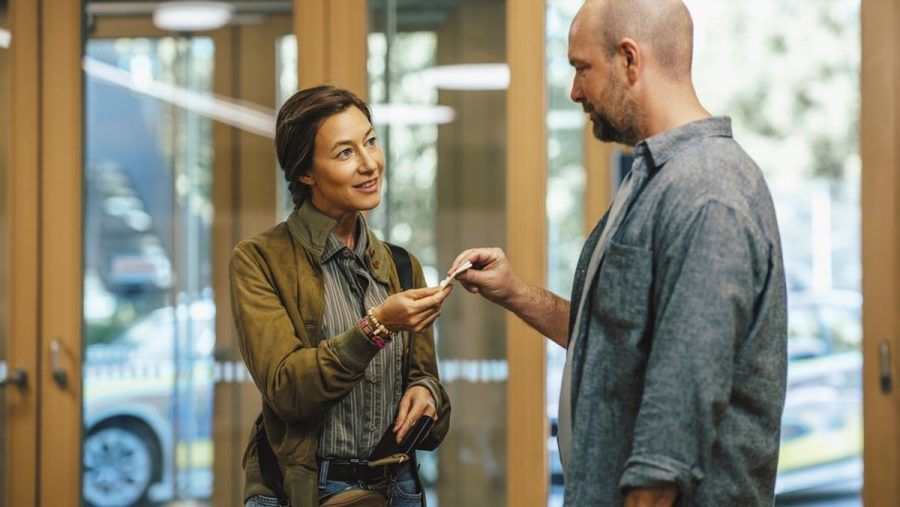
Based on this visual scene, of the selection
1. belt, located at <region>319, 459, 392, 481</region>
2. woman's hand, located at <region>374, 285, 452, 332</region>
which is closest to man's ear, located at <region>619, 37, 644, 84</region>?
woman's hand, located at <region>374, 285, 452, 332</region>

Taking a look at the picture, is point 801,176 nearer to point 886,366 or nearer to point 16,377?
point 886,366

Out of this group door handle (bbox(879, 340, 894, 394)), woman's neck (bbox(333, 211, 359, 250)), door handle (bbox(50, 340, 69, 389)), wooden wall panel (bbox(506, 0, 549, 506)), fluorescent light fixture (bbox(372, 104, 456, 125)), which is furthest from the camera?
door handle (bbox(50, 340, 69, 389))

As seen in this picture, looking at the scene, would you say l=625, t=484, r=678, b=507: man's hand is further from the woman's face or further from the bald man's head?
the woman's face

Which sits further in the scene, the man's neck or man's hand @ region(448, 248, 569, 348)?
man's hand @ region(448, 248, 569, 348)

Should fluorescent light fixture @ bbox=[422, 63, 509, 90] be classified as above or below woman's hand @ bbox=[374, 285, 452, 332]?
above

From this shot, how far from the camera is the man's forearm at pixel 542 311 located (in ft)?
6.97

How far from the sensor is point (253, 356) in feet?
6.22

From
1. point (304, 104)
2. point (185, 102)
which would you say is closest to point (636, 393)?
point (304, 104)

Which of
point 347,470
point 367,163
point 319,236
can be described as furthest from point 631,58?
point 347,470

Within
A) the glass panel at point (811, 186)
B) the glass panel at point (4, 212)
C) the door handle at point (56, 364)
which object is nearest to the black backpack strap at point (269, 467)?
the door handle at point (56, 364)

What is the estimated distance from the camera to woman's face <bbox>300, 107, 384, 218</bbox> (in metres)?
1.99

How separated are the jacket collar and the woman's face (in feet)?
0.13

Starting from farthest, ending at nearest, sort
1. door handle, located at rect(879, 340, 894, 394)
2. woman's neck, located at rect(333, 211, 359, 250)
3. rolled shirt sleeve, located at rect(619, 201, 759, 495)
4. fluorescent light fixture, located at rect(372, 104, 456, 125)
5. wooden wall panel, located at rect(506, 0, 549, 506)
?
1. fluorescent light fixture, located at rect(372, 104, 456, 125)
2. wooden wall panel, located at rect(506, 0, 549, 506)
3. door handle, located at rect(879, 340, 894, 394)
4. woman's neck, located at rect(333, 211, 359, 250)
5. rolled shirt sleeve, located at rect(619, 201, 759, 495)

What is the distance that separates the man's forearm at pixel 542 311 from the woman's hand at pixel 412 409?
0.86ft
